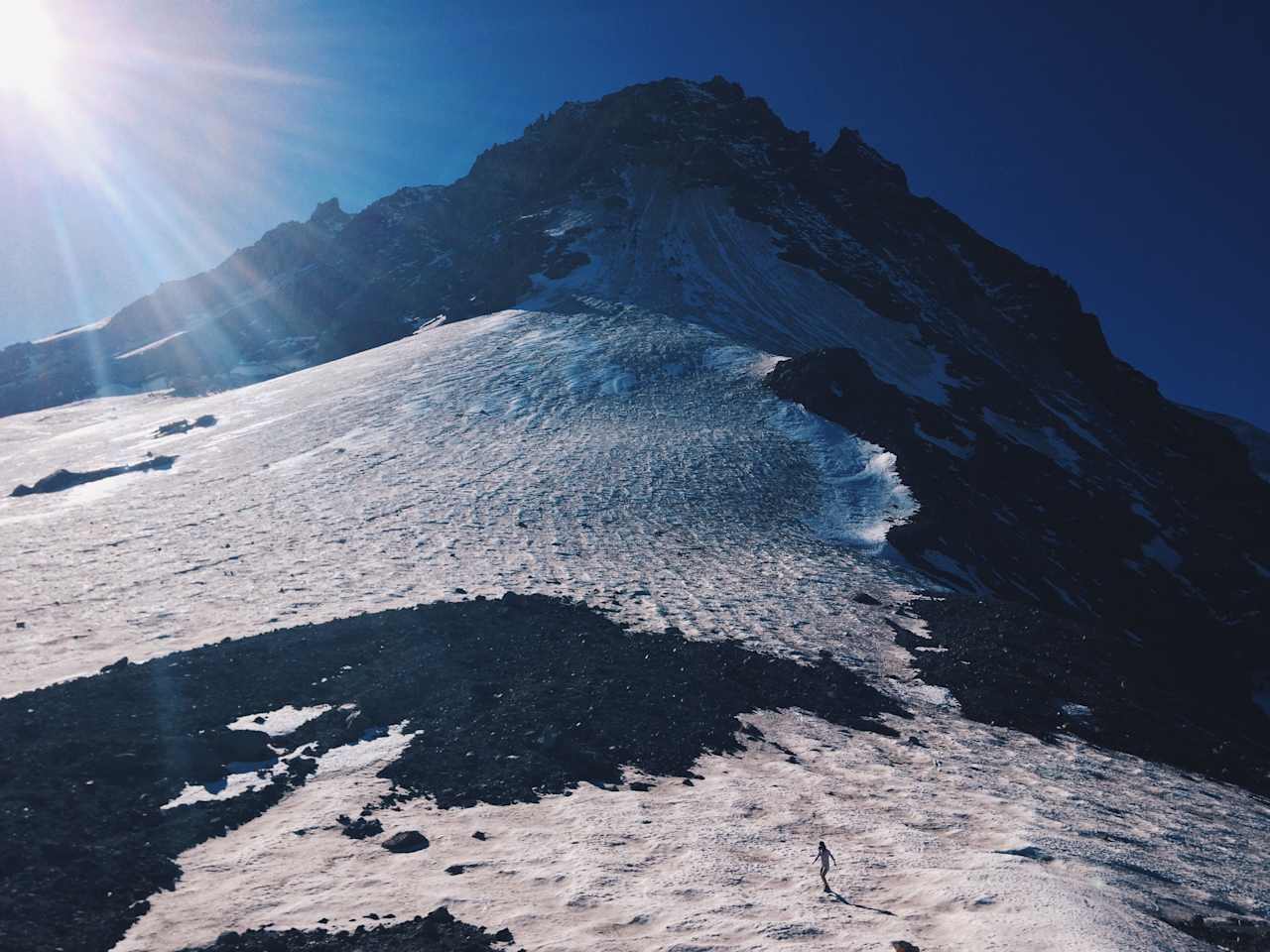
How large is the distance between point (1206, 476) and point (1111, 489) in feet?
86.4

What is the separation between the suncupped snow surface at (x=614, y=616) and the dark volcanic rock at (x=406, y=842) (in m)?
0.18

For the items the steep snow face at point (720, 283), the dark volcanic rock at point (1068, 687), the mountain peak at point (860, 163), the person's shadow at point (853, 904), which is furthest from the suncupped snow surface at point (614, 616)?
the mountain peak at point (860, 163)

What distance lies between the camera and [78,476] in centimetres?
4300

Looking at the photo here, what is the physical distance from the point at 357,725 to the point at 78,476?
35.3 meters

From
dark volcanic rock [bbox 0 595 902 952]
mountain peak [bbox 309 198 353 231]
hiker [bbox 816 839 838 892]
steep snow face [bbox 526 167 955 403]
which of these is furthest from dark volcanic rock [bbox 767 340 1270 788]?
mountain peak [bbox 309 198 353 231]

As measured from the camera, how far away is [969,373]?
6781 centimetres

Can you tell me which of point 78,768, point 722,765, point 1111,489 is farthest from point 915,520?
point 1111,489

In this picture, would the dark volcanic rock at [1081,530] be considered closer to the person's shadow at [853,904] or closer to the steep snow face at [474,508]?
the steep snow face at [474,508]

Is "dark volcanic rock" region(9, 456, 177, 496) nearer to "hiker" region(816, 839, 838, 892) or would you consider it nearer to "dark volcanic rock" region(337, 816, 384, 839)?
"dark volcanic rock" region(337, 816, 384, 839)

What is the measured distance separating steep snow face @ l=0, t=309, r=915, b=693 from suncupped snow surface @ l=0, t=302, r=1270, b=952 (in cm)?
18

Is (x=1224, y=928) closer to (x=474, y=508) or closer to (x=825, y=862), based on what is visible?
(x=825, y=862)

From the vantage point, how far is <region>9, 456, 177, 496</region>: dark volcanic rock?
41.8 metres

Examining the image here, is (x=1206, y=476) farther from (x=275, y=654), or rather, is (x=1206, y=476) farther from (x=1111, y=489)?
(x=275, y=654)

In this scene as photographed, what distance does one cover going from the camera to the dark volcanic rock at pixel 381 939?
9.59 metres
